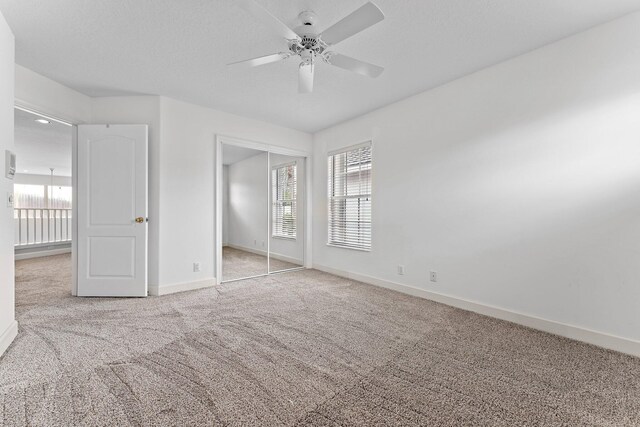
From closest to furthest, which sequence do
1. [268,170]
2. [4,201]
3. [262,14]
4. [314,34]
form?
[262,14] → [314,34] → [4,201] → [268,170]

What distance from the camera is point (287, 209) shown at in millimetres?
5441

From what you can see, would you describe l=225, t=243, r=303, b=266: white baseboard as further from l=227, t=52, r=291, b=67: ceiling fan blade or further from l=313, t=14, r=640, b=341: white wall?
l=227, t=52, r=291, b=67: ceiling fan blade

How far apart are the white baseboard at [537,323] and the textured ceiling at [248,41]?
251 centimetres

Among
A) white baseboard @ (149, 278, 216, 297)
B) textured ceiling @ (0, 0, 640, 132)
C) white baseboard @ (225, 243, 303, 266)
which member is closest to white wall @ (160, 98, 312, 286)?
Answer: white baseboard @ (149, 278, 216, 297)

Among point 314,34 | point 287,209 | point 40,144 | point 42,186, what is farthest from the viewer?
point 42,186

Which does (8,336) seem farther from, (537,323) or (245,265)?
(537,323)

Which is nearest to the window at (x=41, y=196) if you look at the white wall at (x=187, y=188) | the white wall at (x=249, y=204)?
the white wall at (x=249, y=204)

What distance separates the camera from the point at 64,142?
5738mm

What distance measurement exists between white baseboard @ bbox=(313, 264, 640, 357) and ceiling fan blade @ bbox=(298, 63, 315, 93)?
8.99 feet

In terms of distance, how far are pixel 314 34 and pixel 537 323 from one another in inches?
125

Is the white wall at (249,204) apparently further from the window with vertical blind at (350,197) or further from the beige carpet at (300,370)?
the beige carpet at (300,370)

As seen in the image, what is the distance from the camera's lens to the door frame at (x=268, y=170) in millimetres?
4043

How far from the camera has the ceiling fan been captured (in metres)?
1.65

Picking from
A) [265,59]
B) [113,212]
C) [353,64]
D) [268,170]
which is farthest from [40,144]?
[353,64]
